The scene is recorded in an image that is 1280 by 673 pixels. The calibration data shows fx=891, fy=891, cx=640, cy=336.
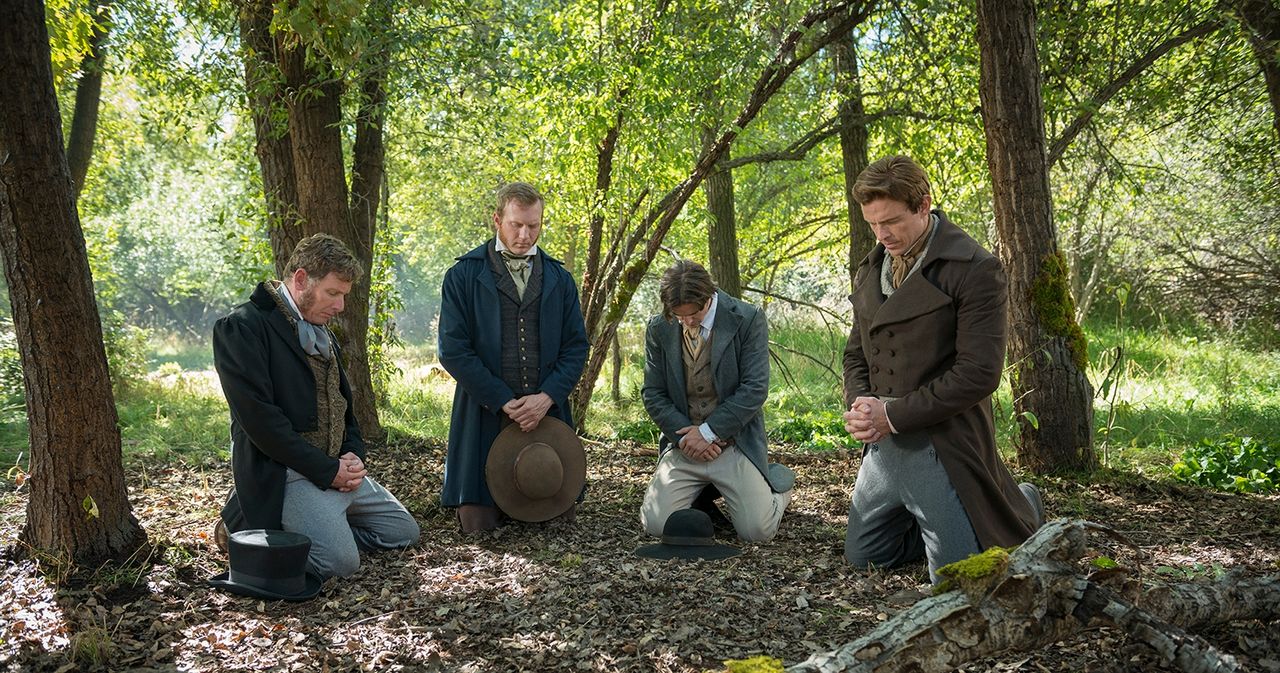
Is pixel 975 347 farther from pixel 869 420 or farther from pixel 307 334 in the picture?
pixel 307 334

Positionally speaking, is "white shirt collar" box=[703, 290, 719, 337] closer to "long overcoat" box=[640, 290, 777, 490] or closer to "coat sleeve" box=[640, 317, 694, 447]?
"long overcoat" box=[640, 290, 777, 490]

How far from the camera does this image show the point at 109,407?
148 inches

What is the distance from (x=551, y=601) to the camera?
12.1 ft

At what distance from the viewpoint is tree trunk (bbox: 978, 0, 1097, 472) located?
17.6 ft

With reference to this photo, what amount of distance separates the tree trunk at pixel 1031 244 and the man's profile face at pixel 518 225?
286cm

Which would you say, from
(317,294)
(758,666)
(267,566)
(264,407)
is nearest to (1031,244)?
(758,666)

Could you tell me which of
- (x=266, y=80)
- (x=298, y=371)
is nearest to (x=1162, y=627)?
(x=298, y=371)

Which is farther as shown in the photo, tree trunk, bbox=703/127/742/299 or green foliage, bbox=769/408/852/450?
tree trunk, bbox=703/127/742/299

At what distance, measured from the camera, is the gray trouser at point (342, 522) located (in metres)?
4.07

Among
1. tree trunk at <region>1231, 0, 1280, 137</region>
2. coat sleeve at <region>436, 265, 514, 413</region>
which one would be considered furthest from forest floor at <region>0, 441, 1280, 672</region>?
tree trunk at <region>1231, 0, 1280, 137</region>

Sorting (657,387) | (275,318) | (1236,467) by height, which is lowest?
(1236,467)

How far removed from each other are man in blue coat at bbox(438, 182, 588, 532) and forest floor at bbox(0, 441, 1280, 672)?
39 centimetres

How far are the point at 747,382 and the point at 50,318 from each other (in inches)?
125

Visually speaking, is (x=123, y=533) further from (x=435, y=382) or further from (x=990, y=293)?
(x=435, y=382)
